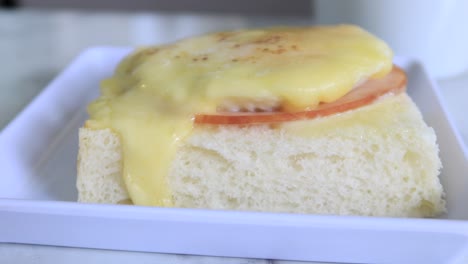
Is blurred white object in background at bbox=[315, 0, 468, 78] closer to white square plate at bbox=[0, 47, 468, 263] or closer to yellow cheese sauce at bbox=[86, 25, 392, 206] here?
yellow cheese sauce at bbox=[86, 25, 392, 206]

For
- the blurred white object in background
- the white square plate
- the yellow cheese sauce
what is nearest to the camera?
the white square plate

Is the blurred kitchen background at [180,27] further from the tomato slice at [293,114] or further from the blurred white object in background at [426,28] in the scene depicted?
the tomato slice at [293,114]

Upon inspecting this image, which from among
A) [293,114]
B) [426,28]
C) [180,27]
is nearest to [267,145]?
[293,114]

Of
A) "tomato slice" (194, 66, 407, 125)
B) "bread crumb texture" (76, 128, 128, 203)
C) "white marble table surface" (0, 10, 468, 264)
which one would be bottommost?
A: "white marble table surface" (0, 10, 468, 264)

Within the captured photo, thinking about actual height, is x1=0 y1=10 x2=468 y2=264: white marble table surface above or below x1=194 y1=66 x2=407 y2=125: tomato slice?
below

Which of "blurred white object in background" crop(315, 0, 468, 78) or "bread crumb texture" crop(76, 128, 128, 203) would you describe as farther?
"blurred white object in background" crop(315, 0, 468, 78)

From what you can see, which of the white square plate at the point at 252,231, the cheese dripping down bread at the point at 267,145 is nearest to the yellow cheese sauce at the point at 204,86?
the cheese dripping down bread at the point at 267,145

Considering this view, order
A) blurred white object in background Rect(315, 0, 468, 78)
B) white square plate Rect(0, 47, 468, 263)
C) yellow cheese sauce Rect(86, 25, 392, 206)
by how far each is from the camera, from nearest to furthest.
A: 1. white square plate Rect(0, 47, 468, 263)
2. yellow cheese sauce Rect(86, 25, 392, 206)
3. blurred white object in background Rect(315, 0, 468, 78)

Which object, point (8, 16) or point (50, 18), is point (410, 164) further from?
point (8, 16)

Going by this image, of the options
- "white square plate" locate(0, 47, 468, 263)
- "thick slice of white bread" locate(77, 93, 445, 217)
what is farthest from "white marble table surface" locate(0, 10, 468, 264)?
"white square plate" locate(0, 47, 468, 263)
